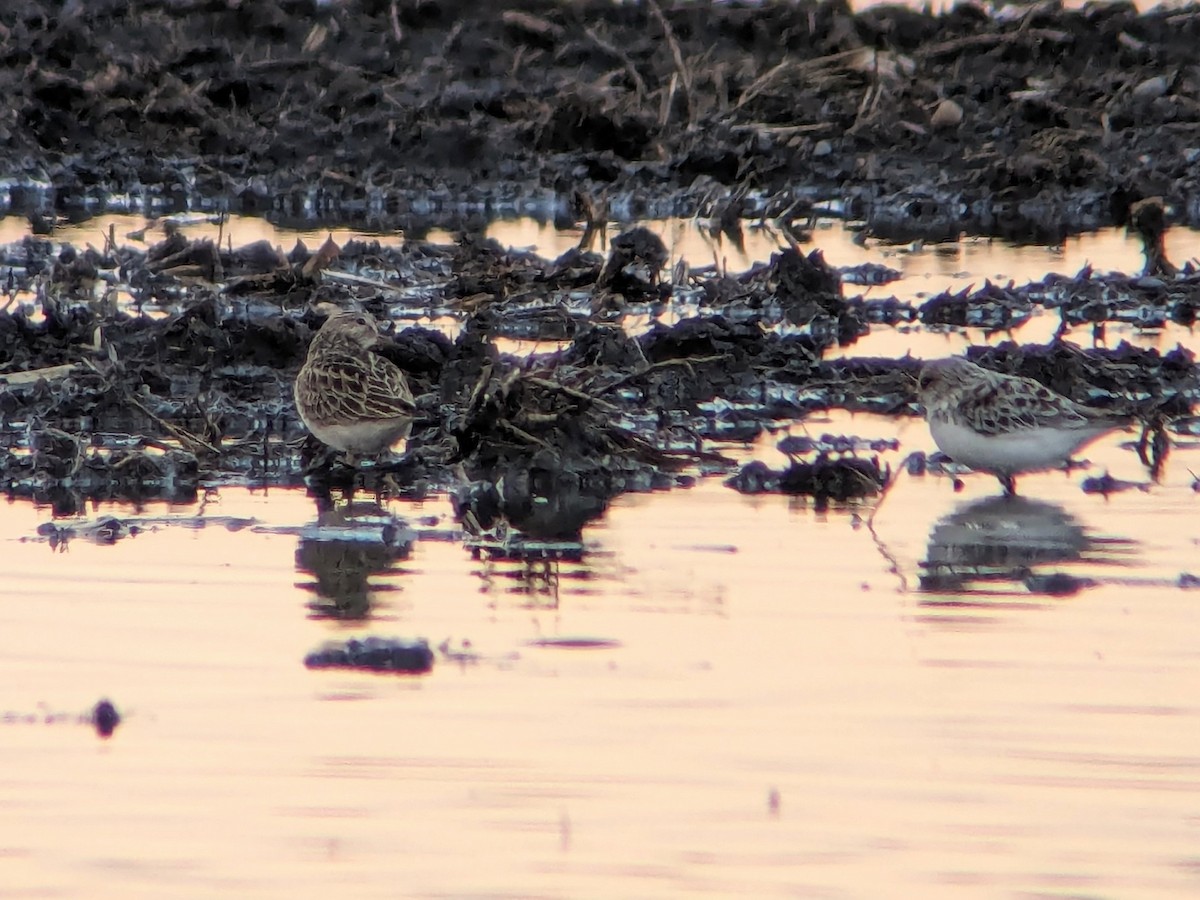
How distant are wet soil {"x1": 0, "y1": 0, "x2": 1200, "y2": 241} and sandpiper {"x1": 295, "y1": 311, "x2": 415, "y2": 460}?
8692mm

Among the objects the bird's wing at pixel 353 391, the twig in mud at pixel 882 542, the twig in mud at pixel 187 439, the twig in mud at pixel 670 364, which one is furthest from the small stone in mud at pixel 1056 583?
the twig in mud at pixel 187 439

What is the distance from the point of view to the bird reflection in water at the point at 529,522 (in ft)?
29.2

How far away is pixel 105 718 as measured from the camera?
23.0ft

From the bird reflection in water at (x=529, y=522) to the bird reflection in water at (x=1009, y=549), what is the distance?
133cm

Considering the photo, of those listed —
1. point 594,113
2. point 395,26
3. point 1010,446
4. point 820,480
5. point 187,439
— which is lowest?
point 820,480

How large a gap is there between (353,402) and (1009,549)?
287 cm

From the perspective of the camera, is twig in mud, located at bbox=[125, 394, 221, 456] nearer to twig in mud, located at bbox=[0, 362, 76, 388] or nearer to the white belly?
twig in mud, located at bbox=[0, 362, 76, 388]

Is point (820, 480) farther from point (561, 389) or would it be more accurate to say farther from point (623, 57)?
point (623, 57)

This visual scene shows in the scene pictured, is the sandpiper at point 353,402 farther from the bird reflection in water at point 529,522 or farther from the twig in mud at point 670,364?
the twig in mud at point 670,364

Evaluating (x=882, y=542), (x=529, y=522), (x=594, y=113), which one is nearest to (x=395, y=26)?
(x=594, y=113)

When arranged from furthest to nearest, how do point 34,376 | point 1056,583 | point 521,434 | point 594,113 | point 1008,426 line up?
point 594,113 → point 34,376 → point 1008,426 → point 521,434 → point 1056,583

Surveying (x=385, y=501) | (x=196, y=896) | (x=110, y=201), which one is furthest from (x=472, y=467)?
(x=110, y=201)

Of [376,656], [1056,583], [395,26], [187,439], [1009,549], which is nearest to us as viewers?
[376,656]

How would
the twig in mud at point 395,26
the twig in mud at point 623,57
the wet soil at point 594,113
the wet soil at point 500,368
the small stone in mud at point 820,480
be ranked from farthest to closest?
the twig in mud at point 395,26 → the twig in mud at point 623,57 → the wet soil at point 594,113 → the wet soil at point 500,368 → the small stone in mud at point 820,480
